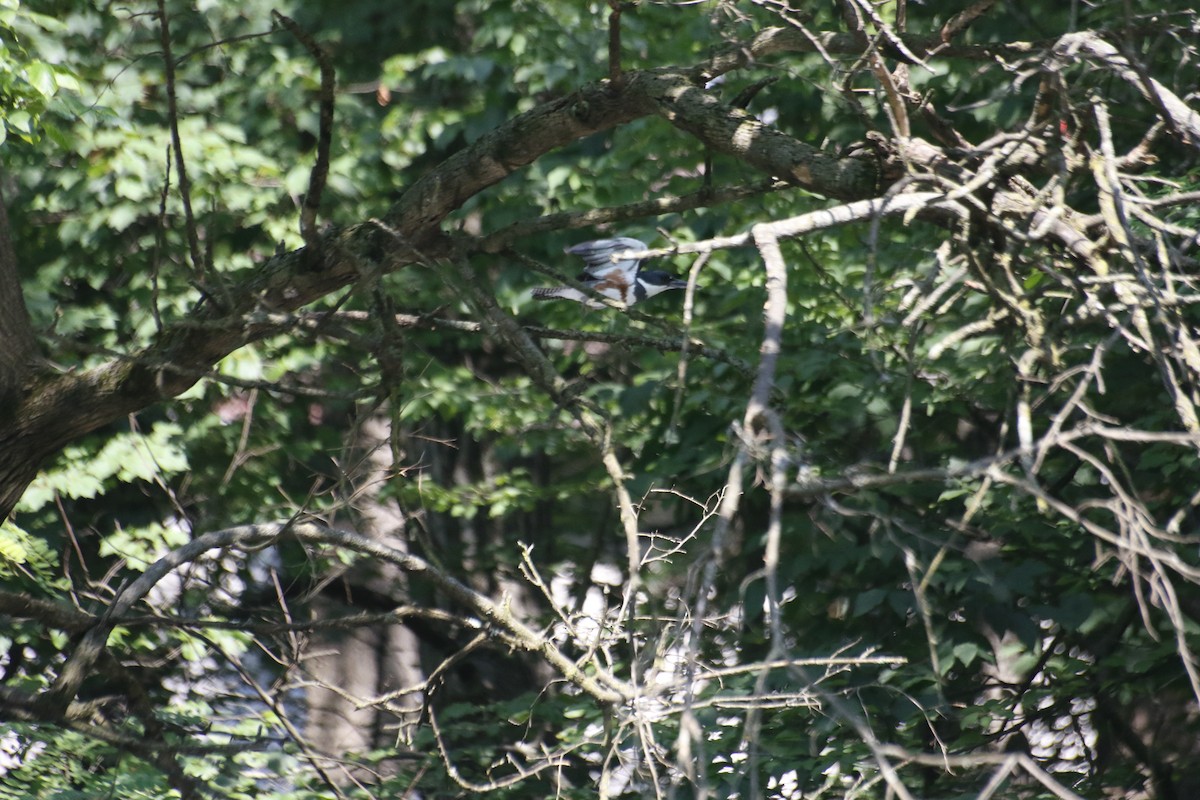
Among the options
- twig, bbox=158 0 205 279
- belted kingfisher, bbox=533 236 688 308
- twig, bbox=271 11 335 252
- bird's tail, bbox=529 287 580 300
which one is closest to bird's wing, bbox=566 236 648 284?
belted kingfisher, bbox=533 236 688 308

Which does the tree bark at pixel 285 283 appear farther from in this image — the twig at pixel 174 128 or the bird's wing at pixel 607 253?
the bird's wing at pixel 607 253

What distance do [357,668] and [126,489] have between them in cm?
152

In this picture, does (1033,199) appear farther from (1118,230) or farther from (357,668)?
(357,668)

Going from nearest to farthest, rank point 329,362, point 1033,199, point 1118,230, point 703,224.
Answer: point 1118,230
point 1033,199
point 703,224
point 329,362

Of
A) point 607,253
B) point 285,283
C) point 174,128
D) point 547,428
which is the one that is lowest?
point 547,428

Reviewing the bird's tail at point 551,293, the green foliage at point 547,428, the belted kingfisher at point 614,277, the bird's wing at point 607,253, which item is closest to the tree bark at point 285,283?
the green foliage at point 547,428

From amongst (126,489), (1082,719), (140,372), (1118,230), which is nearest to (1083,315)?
(1118,230)

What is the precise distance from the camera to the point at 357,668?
6.28 meters

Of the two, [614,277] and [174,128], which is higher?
[174,128]

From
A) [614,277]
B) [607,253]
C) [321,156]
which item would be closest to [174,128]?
[321,156]

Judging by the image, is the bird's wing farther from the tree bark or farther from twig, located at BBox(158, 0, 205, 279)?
twig, located at BBox(158, 0, 205, 279)

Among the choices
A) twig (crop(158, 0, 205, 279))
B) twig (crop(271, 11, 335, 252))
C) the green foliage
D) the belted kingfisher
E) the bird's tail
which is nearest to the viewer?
twig (crop(271, 11, 335, 252))

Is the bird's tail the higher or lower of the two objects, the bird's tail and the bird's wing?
the higher

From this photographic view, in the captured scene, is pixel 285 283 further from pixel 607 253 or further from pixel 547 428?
pixel 547 428
